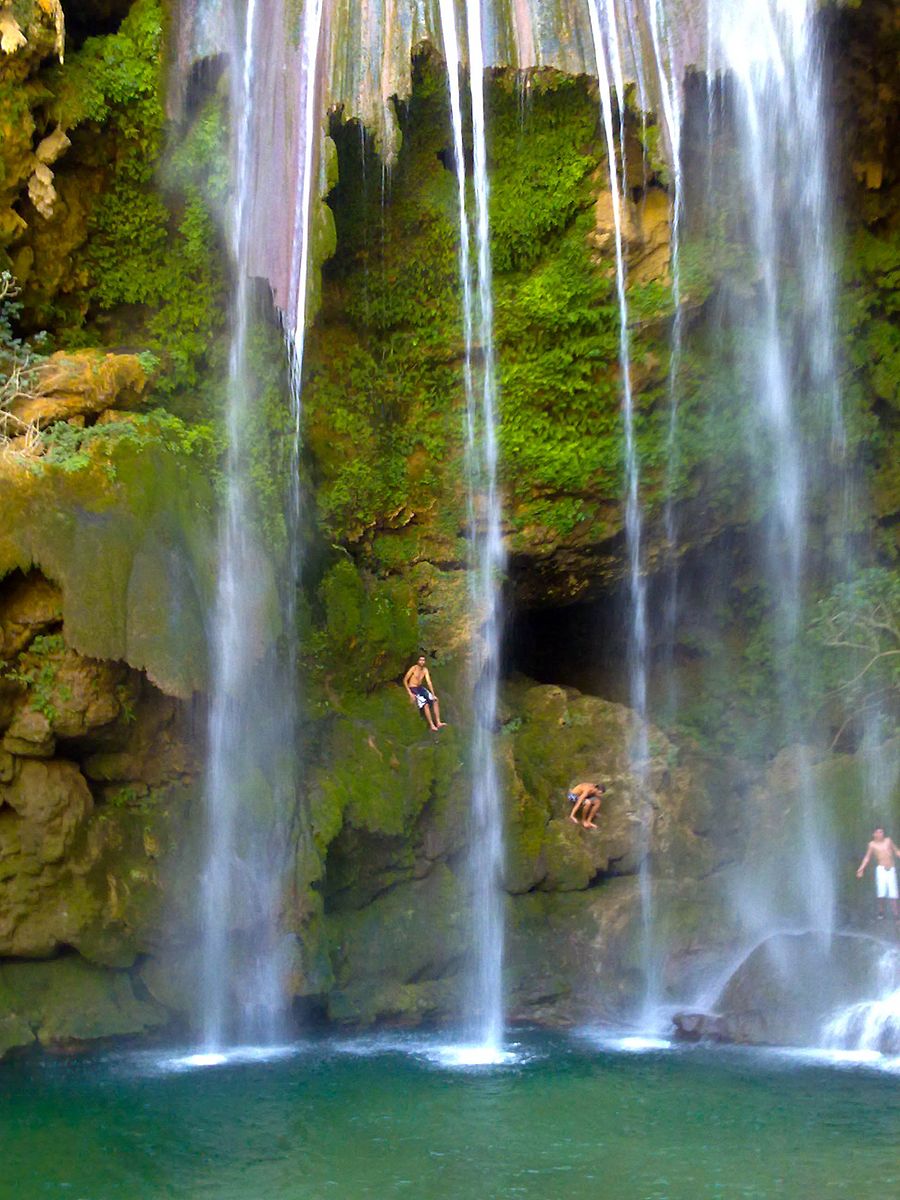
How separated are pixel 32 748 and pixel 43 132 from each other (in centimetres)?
598

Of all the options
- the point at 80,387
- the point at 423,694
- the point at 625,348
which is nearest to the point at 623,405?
the point at 625,348

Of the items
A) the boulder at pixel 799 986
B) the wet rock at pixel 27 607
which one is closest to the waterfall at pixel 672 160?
the boulder at pixel 799 986

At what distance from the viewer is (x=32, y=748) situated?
1153 centimetres

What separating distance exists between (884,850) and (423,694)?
15.6 feet

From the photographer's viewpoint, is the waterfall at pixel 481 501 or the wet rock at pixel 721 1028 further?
the waterfall at pixel 481 501

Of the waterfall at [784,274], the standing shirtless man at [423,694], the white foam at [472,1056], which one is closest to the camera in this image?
the white foam at [472,1056]

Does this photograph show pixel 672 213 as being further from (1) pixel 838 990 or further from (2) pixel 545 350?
(1) pixel 838 990

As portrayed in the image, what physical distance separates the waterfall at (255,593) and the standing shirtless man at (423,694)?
1281 mm

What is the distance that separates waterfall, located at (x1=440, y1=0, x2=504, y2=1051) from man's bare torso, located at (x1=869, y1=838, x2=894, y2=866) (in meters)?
3.60

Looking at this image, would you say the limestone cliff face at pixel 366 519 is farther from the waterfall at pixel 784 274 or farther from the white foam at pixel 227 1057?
the white foam at pixel 227 1057

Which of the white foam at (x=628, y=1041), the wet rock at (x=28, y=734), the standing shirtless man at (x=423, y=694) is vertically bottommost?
the white foam at (x=628, y=1041)

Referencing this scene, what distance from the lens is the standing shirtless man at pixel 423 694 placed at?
13.9m

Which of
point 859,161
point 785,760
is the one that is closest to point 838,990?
point 785,760

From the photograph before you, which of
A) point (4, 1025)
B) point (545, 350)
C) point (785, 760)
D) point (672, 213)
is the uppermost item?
point (672, 213)
